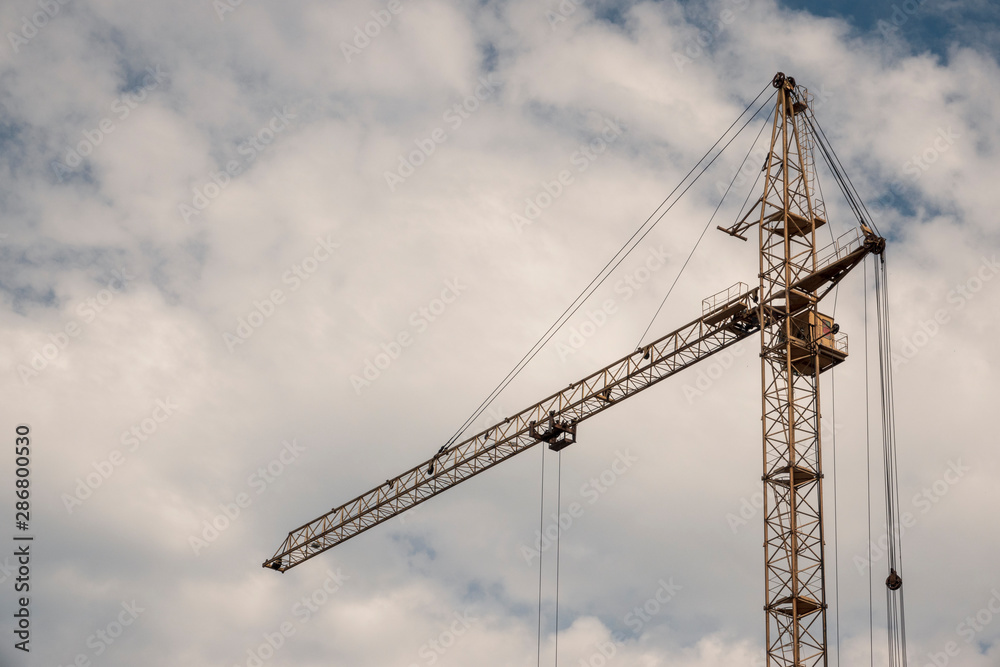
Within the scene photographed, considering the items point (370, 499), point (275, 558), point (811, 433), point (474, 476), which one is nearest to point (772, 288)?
point (811, 433)

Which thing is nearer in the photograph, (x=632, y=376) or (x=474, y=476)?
(x=632, y=376)

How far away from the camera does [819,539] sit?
65.9 metres

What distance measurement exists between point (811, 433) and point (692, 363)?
8666 mm

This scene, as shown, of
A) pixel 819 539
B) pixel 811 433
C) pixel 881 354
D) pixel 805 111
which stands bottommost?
pixel 819 539

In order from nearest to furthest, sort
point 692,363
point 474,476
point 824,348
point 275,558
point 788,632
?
1. point 788,632
2. point 824,348
3. point 692,363
4. point 474,476
5. point 275,558

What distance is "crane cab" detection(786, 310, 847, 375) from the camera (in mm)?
69375

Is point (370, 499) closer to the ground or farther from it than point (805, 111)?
closer to the ground

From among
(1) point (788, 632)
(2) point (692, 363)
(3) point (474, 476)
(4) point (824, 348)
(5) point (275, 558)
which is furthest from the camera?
(5) point (275, 558)

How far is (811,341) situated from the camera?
69.4 metres

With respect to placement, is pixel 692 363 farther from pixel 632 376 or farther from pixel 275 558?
pixel 275 558

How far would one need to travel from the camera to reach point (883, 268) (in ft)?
233

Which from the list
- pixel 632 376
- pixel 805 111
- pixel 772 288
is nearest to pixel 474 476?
pixel 632 376

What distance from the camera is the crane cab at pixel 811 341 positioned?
6938cm

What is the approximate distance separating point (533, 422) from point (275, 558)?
2272cm
